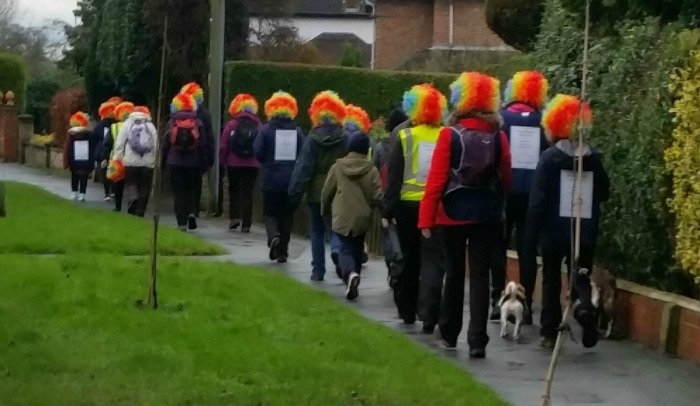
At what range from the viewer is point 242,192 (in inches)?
731

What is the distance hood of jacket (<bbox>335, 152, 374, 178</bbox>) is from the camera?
12.1m

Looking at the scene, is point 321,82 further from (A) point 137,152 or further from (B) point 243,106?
(A) point 137,152

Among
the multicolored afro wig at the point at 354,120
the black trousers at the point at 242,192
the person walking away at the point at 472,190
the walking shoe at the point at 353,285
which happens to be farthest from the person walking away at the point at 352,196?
the black trousers at the point at 242,192

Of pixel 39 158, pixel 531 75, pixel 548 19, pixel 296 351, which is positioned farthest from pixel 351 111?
pixel 39 158

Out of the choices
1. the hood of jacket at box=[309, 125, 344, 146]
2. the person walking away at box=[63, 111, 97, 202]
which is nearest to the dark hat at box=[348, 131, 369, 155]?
the hood of jacket at box=[309, 125, 344, 146]

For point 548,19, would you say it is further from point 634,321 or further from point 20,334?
point 20,334

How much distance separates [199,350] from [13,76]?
41.8 meters

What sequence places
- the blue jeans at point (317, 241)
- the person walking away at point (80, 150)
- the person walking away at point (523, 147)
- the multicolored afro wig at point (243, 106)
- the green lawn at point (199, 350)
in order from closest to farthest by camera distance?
the green lawn at point (199, 350), the person walking away at point (523, 147), the blue jeans at point (317, 241), the multicolored afro wig at point (243, 106), the person walking away at point (80, 150)

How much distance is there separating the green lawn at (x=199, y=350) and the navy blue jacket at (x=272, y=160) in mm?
3319

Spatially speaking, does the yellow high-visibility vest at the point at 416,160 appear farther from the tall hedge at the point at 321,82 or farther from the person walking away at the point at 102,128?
the tall hedge at the point at 321,82

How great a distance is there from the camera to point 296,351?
8555mm

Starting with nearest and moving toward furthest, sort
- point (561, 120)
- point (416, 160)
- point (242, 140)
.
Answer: point (561, 120), point (416, 160), point (242, 140)

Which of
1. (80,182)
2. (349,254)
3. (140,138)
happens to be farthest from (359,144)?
(80,182)

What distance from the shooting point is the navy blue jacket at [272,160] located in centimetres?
1504
